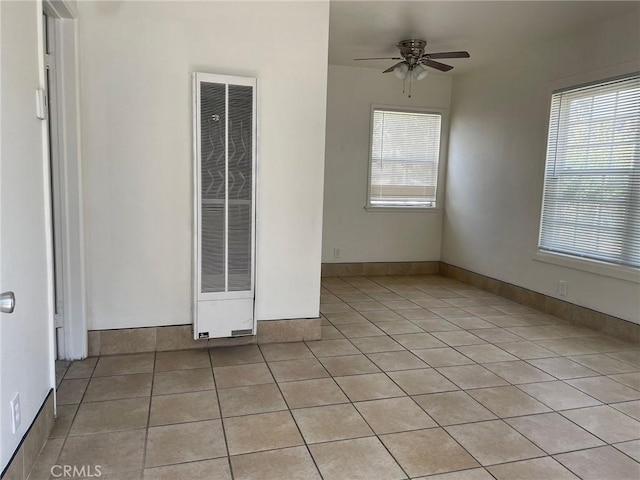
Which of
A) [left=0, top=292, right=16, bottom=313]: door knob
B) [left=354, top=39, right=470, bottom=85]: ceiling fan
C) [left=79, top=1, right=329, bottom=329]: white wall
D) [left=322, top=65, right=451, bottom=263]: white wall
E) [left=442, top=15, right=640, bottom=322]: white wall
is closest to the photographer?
[left=0, top=292, right=16, bottom=313]: door knob

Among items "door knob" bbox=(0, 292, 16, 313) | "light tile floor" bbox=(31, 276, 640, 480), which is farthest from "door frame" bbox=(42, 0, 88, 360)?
"door knob" bbox=(0, 292, 16, 313)

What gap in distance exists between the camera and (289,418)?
2.32 meters

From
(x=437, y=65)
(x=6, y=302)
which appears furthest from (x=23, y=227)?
(x=437, y=65)

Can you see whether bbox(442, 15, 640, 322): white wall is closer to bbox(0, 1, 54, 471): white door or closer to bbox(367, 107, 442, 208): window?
bbox(367, 107, 442, 208): window

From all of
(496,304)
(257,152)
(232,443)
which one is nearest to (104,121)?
(257,152)

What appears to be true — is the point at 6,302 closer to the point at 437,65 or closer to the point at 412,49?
the point at 437,65

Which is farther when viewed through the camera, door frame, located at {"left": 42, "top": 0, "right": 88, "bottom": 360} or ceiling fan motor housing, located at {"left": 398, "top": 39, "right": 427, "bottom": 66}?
ceiling fan motor housing, located at {"left": 398, "top": 39, "right": 427, "bottom": 66}

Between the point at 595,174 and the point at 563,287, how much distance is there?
108 centimetres

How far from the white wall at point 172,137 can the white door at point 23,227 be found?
2.93ft

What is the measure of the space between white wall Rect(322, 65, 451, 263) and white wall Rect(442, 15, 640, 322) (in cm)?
42

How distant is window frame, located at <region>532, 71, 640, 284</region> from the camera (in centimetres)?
366

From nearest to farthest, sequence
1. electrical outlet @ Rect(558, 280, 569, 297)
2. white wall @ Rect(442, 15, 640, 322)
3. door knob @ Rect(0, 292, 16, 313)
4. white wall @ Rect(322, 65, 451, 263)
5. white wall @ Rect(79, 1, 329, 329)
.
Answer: door knob @ Rect(0, 292, 16, 313), white wall @ Rect(79, 1, 329, 329), white wall @ Rect(442, 15, 640, 322), electrical outlet @ Rect(558, 280, 569, 297), white wall @ Rect(322, 65, 451, 263)

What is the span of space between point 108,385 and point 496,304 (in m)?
3.75

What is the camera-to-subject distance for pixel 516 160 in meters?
4.89
